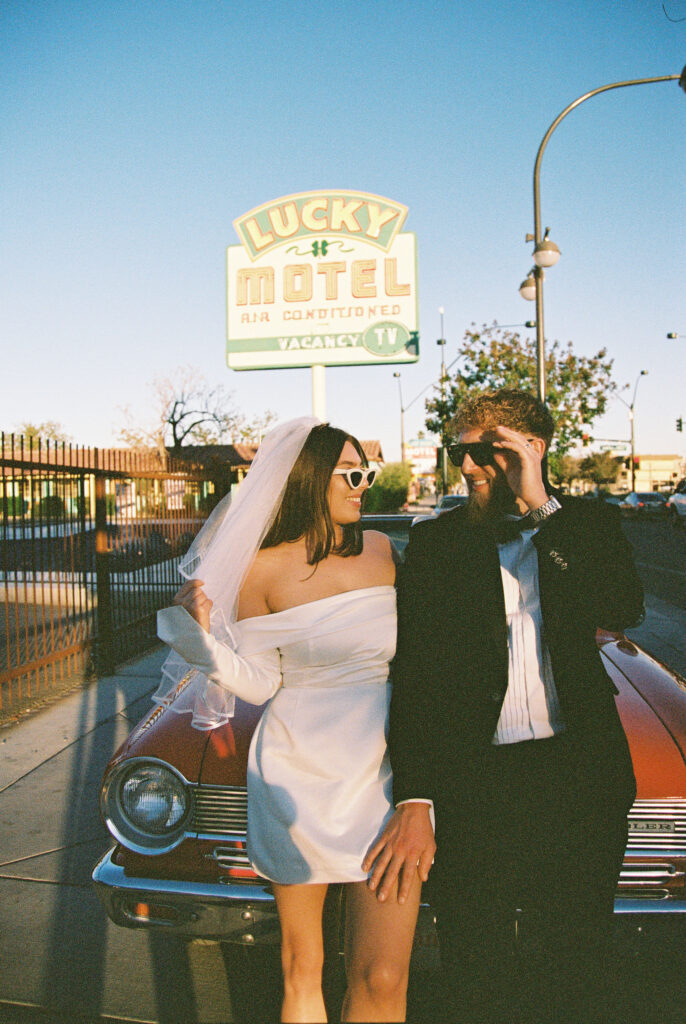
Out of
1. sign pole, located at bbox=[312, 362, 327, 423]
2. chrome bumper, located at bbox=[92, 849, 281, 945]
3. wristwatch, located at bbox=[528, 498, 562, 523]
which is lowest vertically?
chrome bumper, located at bbox=[92, 849, 281, 945]

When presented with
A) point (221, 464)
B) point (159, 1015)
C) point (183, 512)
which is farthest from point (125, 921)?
point (221, 464)

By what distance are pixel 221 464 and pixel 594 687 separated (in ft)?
24.0

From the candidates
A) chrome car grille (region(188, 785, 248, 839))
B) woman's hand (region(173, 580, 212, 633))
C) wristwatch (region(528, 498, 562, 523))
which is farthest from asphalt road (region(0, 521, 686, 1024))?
wristwatch (region(528, 498, 562, 523))

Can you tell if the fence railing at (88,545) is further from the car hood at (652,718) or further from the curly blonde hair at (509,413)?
the car hood at (652,718)

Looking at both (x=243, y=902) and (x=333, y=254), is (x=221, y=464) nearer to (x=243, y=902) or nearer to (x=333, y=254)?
(x=333, y=254)

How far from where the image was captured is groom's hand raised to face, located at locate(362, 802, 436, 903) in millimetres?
1514

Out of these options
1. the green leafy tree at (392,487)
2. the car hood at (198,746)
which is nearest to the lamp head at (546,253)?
the car hood at (198,746)

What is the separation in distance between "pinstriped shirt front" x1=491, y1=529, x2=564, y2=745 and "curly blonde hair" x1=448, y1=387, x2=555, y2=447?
0.34 meters

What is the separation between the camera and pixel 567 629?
1647 millimetres

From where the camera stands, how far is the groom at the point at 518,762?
1.60 meters

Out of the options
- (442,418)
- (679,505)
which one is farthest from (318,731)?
(679,505)

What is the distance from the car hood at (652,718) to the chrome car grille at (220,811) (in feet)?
3.90

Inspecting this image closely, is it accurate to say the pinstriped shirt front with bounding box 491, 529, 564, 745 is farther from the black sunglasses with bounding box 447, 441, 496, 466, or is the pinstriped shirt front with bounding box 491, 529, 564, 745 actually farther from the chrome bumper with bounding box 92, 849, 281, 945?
the chrome bumper with bounding box 92, 849, 281, 945

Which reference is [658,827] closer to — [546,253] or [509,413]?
[509,413]
